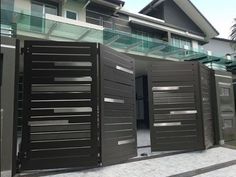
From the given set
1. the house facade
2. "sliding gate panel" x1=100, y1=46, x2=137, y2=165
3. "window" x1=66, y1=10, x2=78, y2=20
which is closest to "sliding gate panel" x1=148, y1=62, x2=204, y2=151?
"sliding gate panel" x1=100, y1=46, x2=137, y2=165

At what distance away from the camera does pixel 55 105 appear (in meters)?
5.23

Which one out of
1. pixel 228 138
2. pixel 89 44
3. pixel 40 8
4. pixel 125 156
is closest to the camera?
pixel 89 44

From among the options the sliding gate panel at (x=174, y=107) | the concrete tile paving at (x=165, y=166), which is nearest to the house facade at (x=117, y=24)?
the concrete tile paving at (x=165, y=166)

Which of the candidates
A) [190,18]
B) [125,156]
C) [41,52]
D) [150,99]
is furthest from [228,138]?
[190,18]

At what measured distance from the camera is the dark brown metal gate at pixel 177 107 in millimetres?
7215

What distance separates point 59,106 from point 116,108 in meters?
1.48

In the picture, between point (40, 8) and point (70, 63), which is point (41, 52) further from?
point (40, 8)

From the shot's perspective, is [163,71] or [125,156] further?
[163,71]

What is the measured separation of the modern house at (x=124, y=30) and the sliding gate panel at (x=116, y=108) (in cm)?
5

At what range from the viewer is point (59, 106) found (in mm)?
5254

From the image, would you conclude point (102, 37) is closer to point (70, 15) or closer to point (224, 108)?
point (70, 15)

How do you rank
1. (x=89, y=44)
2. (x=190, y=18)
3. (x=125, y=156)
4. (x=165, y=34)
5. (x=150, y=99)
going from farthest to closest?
(x=190, y=18)
(x=165, y=34)
(x=150, y=99)
(x=125, y=156)
(x=89, y=44)

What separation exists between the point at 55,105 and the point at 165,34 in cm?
1490

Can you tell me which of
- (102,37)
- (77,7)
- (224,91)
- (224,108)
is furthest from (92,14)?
(224,108)
